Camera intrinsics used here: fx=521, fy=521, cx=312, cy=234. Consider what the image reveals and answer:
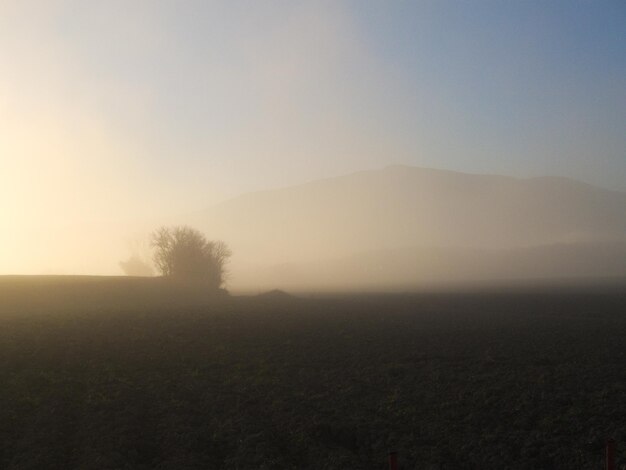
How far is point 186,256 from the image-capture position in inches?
3103

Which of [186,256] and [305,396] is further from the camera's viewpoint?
[186,256]

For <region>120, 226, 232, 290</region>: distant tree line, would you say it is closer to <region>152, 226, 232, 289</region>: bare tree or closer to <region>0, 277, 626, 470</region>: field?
<region>152, 226, 232, 289</region>: bare tree

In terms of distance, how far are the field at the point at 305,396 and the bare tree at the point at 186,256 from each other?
142ft

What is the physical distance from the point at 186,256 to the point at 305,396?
61.6 m

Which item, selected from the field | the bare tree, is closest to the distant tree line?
the bare tree

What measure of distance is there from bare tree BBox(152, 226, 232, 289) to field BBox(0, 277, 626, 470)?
142 feet

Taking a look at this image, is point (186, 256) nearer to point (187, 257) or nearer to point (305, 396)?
point (187, 257)

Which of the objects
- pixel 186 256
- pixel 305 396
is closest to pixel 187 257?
pixel 186 256

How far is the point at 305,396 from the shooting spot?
66.4 ft

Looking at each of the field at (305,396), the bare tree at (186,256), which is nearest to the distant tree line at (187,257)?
the bare tree at (186,256)

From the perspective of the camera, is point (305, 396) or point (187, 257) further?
point (187, 257)

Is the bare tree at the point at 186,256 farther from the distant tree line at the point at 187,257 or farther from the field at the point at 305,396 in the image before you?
the field at the point at 305,396

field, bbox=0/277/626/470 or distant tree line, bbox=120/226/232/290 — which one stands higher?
distant tree line, bbox=120/226/232/290

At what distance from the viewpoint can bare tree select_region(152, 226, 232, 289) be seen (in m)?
78.8
